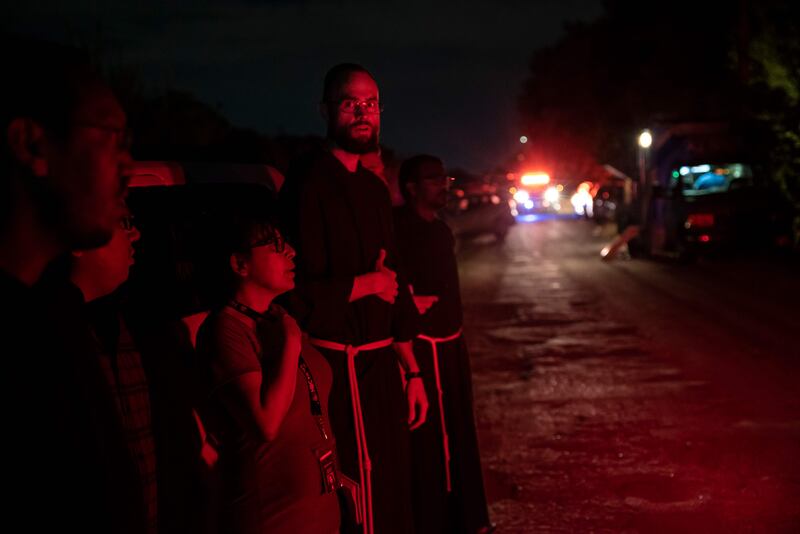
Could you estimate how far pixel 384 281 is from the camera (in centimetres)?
384

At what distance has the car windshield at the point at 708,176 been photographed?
69.9 feet

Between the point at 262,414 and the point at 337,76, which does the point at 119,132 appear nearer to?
the point at 262,414

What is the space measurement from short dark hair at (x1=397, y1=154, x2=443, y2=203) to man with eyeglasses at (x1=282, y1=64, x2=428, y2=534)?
40.4 inches

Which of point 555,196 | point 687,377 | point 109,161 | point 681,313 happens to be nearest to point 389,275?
point 109,161

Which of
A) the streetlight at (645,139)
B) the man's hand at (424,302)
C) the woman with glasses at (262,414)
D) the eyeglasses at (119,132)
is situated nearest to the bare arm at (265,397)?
the woman with glasses at (262,414)

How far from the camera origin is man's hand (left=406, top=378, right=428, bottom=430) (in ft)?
14.1

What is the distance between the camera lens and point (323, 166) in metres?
3.83

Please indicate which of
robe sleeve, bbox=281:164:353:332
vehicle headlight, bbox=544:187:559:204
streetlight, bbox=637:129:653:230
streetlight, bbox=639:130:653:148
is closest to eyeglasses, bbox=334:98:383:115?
robe sleeve, bbox=281:164:353:332

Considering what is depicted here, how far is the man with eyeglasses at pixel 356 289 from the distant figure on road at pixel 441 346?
2.84ft

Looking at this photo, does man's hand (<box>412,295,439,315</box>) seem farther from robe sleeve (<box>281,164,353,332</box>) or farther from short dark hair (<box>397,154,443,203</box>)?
robe sleeve (<box>281,164,353,332</box>)

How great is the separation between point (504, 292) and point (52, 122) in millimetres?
15812

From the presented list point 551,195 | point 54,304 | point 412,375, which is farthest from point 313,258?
point 551,195

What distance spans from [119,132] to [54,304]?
1.17 ft

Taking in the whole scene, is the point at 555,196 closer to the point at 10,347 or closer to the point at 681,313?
the point at 681,313
